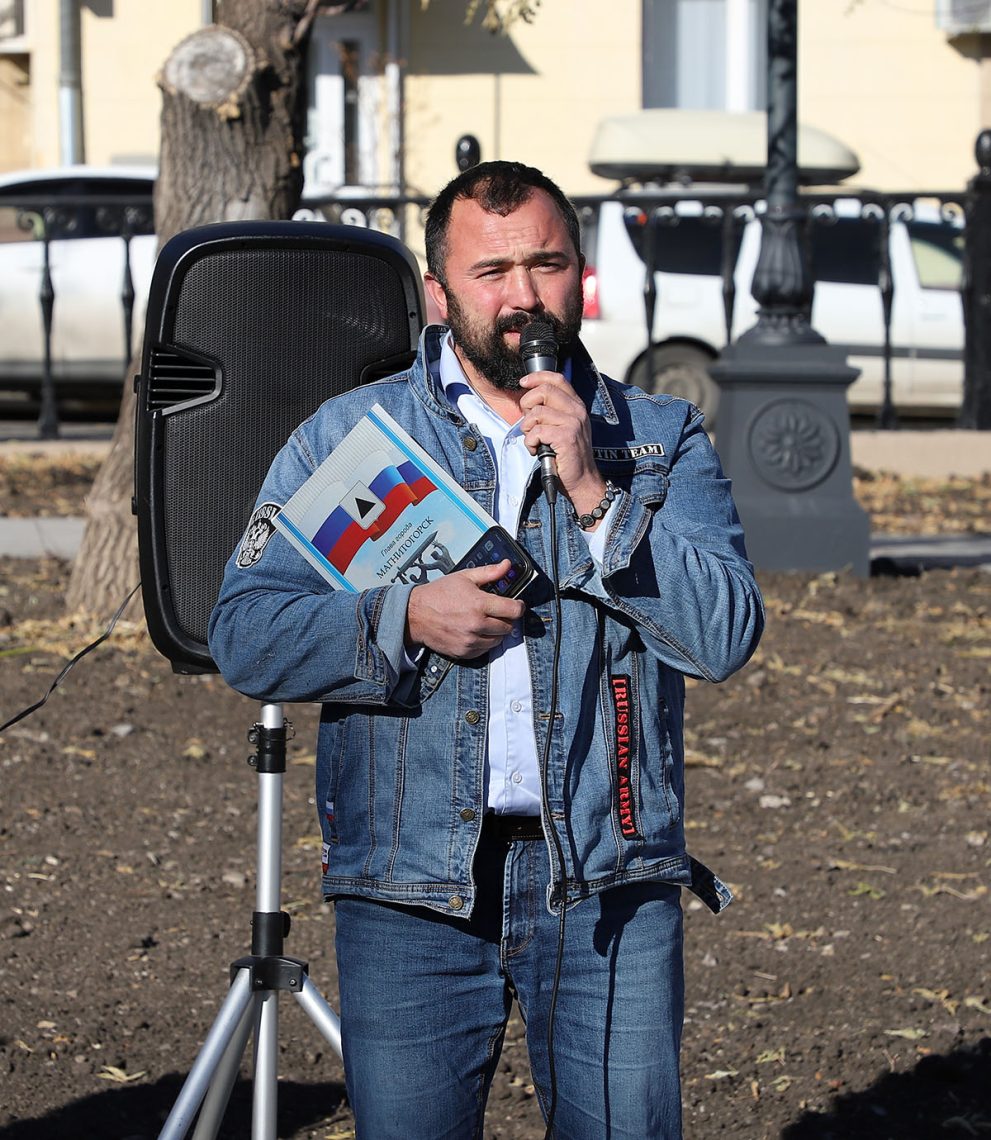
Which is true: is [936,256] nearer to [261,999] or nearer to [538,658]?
[261,999]

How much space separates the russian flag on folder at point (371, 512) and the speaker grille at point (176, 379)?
659 mm

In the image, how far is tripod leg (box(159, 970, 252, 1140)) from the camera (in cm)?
311

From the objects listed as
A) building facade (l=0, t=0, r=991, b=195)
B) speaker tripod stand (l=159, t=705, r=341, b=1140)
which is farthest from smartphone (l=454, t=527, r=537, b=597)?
building facade (l=0, t=0, r=991, b=195)

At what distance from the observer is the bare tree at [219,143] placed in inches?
286

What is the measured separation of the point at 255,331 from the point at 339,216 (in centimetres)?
899

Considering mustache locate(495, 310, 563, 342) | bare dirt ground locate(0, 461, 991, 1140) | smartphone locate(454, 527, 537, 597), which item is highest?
mustache locate(495, 310, 563, 342)

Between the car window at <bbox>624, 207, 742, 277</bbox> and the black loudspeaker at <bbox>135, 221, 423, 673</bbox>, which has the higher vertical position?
the car window at <bbox>624, 207, 742, 277</bbox>

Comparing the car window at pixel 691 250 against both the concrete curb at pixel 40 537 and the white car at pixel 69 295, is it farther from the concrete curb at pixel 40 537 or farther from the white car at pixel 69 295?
the concrete curb at pixel 40 537

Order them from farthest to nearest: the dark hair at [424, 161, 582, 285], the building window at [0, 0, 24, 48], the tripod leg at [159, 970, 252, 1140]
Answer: the building window at [0, 0, 24, 48], the tripod leg at [159, 970, 252, 1140], the dark hair at [424, 161, 582, 285]

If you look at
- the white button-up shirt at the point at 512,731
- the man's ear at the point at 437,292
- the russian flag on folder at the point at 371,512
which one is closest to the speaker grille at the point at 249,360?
the man's ear at the point at 437,292

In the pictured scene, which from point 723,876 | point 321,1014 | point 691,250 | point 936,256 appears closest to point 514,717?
point 321,1014

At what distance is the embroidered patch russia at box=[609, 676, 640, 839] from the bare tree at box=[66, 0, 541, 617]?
4898 mm

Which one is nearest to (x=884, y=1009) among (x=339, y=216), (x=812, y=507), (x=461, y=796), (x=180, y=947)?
(x=180, y=947)

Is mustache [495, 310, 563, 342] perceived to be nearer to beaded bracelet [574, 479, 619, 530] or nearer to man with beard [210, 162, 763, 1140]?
man with beard [210, 162, 763, 1140]
